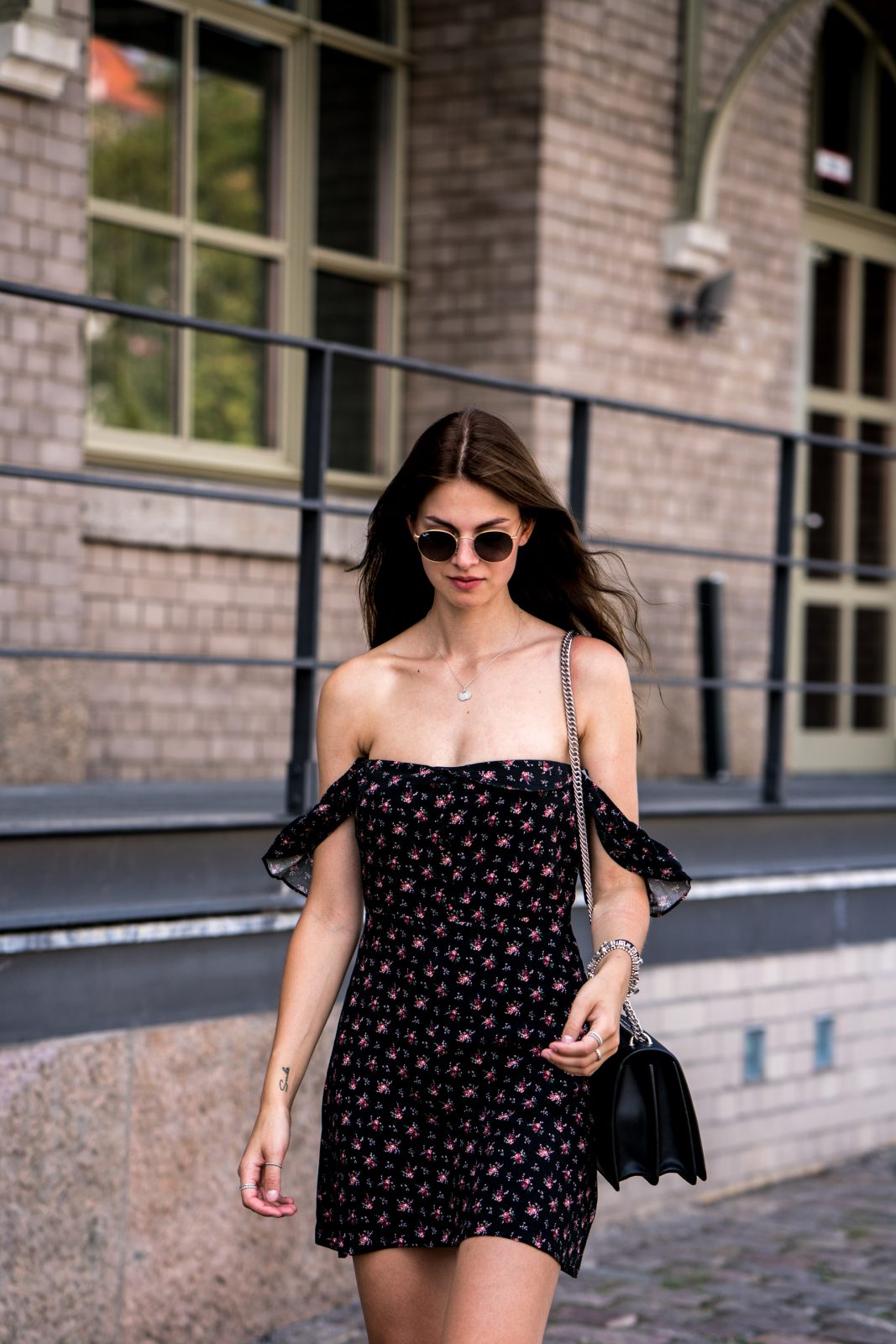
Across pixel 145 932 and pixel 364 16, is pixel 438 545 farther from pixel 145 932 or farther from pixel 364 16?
pixel 364 16

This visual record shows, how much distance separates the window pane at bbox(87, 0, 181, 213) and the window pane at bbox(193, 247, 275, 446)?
0.36 meters

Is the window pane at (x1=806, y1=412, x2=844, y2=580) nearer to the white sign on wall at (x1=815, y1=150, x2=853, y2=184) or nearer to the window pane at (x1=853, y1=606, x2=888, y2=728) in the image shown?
the window pane at (x1=853, y1=606, x2=888, y2=728)

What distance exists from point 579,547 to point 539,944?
2.23 ft

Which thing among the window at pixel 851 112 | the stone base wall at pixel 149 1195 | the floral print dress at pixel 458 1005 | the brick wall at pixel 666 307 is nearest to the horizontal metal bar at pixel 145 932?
the stone base wall at pixel 149 1195

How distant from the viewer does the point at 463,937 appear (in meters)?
2.90

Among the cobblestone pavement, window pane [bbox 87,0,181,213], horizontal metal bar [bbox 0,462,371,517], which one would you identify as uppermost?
window pane [bbox 87,0,181,213]

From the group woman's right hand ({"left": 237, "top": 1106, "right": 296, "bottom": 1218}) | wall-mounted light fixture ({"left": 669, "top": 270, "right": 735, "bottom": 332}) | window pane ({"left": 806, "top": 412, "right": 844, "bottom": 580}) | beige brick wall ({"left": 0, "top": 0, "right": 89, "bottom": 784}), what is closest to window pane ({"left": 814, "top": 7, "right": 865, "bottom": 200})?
window pane ({"left": 806, "top": 412, "right": 844, "bottom": 580})

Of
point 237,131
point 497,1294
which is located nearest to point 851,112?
point 237,131

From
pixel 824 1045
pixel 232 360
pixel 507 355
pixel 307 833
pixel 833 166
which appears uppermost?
pixel 833 166

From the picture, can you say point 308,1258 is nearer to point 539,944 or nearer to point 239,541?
point 539,944

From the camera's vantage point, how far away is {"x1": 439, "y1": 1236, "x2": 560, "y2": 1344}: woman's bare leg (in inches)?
106

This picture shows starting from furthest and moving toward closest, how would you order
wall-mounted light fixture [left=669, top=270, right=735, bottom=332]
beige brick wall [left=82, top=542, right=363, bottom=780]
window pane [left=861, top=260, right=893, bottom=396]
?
window pane [left=861, top=260, right=893, bottom=396], wall-mounted light fixture [left=669, top=270, right=735, bottom=332], beige brick wall [left=82, top=542, right=363, bottom=780]

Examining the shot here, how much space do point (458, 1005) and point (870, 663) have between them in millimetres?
8008

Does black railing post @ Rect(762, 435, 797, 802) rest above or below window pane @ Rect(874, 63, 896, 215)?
below
